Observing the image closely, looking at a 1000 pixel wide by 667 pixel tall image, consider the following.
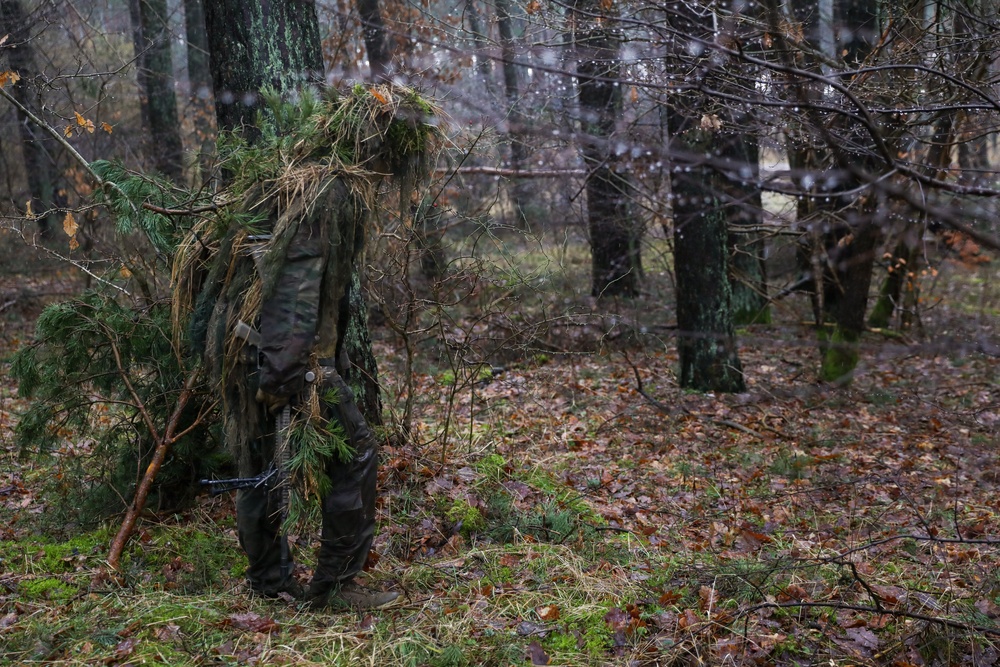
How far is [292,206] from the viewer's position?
14.0 feet

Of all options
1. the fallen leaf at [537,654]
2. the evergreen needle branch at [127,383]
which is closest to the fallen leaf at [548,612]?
the fallen leaf at [537,654]

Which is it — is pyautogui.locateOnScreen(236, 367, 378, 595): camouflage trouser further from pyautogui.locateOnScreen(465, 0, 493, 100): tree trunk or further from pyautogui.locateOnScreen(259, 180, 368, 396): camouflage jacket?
pyautogui.locateOnScreen(465, 0, 493, 100): tree trunk

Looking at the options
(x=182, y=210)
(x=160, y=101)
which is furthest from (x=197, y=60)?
(x=182, y=210)

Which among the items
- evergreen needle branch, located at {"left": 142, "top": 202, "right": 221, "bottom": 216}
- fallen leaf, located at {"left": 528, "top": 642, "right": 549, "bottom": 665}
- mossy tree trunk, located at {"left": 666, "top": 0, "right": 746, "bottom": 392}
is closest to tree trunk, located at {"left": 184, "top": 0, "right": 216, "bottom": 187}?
mossy tree trunk, located at {"left": 666, "top": 0, "right": 746, "bottom": 392}

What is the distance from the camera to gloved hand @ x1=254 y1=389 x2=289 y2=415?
4195 millimetres

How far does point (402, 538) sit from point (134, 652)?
1894 mm

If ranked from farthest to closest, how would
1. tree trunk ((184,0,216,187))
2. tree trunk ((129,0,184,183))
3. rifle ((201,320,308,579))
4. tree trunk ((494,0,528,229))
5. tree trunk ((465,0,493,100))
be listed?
tree trunk ((184,0,216,187)), tree trunk ((129,0,184,183)), tree trunk ((494,0,528,229)), tree trunk ((465,0,493,100)), rifle ((201,320,308,579))

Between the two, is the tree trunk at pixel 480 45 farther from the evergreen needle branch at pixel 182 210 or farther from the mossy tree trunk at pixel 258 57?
the evergreen needle branch at pixel 182 210

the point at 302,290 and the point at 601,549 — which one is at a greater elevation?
the point at 302,290

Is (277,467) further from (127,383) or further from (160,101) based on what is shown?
(160,101)

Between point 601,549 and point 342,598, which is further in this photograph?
point 601,549

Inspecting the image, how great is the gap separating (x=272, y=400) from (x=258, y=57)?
9.78 feet

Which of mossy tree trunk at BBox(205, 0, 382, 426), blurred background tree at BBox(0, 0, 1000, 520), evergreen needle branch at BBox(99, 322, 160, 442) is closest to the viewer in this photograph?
blurred background tree at BBox(0, 0, 1000, 520)

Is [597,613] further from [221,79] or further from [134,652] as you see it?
[221,79]
